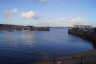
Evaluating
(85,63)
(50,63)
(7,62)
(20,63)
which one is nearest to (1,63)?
(7,62)

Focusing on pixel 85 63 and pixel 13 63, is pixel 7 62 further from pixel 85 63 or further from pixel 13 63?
pixel 85 63

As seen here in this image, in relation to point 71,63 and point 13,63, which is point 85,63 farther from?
point 13,63

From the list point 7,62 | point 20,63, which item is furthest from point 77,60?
point 7,62

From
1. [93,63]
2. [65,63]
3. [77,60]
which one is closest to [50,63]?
[65,63]

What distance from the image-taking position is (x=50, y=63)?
52.5 ft

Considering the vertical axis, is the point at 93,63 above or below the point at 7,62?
above

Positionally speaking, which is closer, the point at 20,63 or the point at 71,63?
the point at 71,63

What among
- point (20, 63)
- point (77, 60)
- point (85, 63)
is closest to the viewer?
point (85, 63)

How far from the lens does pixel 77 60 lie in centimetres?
1722

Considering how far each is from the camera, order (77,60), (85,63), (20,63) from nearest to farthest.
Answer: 1. (85,63)
2. (77,60)
3. (20,63)

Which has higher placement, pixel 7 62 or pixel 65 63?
pixel 65 63

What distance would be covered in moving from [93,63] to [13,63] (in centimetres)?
1514

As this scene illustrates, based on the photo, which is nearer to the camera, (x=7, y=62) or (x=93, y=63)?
(x=93, y=63)

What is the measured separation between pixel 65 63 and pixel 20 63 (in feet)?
38.4
